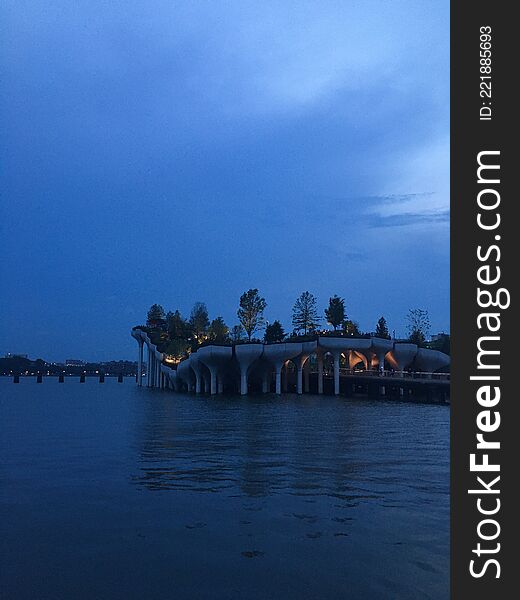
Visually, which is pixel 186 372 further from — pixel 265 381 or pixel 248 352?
pixel 248 352

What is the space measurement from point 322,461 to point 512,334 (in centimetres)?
1930

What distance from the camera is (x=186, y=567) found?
12.0 m

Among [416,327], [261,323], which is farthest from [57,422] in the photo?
[416,327]

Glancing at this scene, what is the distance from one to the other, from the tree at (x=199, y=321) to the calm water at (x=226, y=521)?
131 meters

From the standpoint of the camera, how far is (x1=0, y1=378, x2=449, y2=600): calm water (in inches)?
443

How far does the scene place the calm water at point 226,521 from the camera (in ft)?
36.9

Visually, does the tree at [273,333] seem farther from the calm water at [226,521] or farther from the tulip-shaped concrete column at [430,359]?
the calm water at [226,521]

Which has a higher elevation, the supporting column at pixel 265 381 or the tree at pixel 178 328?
the tree at pixel 178 328

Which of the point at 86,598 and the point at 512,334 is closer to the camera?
the point at 512,334

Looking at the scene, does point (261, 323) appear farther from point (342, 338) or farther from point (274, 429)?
point (274, 429)

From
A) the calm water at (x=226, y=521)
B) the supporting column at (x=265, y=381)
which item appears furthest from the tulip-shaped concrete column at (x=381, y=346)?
the calm water at (x=226, y=521)

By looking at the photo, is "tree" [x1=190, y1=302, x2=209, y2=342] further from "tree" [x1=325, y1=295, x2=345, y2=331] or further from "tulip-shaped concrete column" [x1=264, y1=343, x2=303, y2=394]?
"tulip-shaped concrete column" [x1=264, y1=343, x2=303, y2=394]

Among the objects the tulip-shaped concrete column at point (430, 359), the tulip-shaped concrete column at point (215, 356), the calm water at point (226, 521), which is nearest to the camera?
the calm water at point (226, 521)

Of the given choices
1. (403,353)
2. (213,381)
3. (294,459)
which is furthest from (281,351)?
(294,459)
